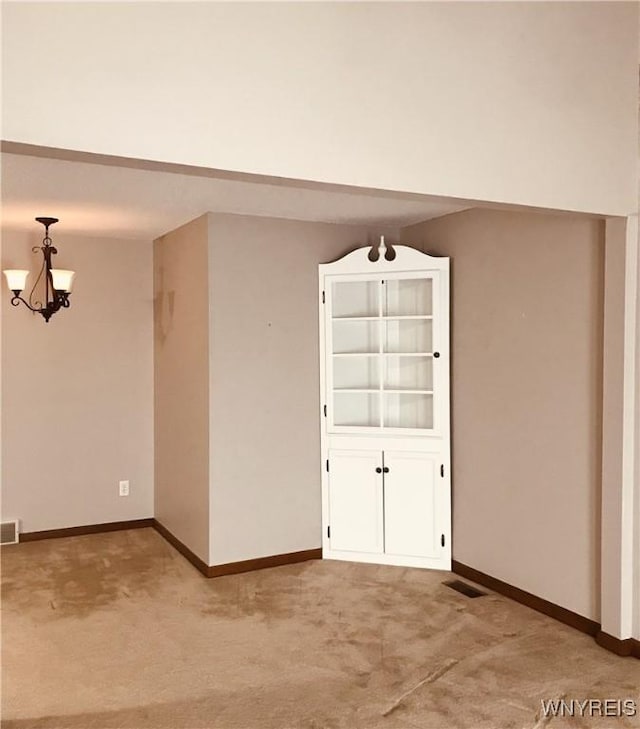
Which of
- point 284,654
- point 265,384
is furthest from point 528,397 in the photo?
point 284,654

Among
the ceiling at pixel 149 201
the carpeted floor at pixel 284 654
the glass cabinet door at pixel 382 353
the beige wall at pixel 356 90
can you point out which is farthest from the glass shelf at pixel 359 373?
the beige wall at pixel 356 90

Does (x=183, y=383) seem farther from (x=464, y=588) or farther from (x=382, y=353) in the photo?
(x=464, y=588)

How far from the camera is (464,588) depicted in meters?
4.39

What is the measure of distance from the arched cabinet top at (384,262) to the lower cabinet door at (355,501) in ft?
4.05

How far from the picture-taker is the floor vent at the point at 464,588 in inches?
169

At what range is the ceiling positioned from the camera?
3574mm

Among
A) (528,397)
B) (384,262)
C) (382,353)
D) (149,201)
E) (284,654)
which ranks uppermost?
(149,201)

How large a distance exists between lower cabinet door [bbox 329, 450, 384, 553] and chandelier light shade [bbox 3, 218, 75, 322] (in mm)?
2138

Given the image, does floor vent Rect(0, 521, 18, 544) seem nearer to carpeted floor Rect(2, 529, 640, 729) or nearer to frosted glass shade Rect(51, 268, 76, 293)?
carpeted floor Rect(2, 529, 640, 729)

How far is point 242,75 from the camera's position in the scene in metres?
2.45

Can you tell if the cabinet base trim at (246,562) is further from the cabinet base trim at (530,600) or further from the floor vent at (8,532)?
the floor vent at (8,532)

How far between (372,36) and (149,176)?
4.73ft

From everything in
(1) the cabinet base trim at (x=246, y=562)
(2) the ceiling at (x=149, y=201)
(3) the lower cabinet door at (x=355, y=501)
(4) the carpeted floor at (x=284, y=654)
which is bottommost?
(4) the carpeted floor at (x=284, y=654)

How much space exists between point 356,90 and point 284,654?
99.9 inches
